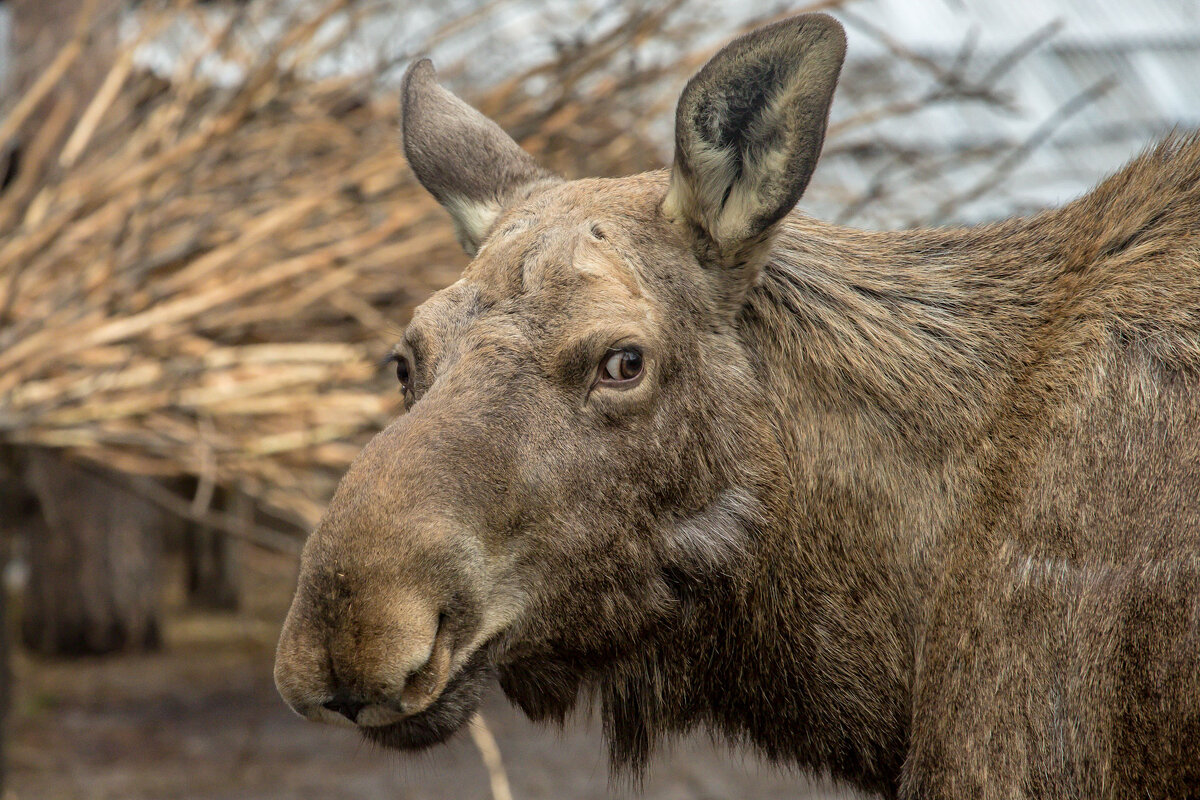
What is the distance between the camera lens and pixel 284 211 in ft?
15.3

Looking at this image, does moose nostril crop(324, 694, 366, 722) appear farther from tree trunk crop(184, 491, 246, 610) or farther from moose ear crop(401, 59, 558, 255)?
tree trunk crop(184, 491, 246, 610)

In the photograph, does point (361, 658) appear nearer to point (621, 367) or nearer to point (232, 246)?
point (621, 367)

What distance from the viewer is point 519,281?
217 cm

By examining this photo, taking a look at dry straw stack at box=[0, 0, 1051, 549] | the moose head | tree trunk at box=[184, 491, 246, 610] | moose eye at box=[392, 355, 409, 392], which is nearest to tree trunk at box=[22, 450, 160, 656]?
tree trunk at box=[184, 491, 246, 610]

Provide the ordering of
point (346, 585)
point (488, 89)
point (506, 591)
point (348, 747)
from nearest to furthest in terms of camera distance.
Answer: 1. point (346, 585)
2. point (506, 591)
3. point (488, 89)
4. point (348, 747)

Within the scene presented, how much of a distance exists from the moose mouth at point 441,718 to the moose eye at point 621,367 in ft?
1.67

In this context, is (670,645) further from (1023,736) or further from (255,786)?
(255,786)

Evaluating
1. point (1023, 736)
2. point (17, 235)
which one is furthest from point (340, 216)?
point (1023, 736)

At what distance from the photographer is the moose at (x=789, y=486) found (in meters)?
1.86

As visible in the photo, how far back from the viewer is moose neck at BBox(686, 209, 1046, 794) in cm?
217

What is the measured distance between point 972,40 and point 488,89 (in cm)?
211

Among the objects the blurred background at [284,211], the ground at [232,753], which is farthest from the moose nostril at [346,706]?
the ground at [232,753]

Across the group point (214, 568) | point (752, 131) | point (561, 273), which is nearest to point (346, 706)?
point (561, 273)

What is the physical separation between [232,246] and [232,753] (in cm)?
284
